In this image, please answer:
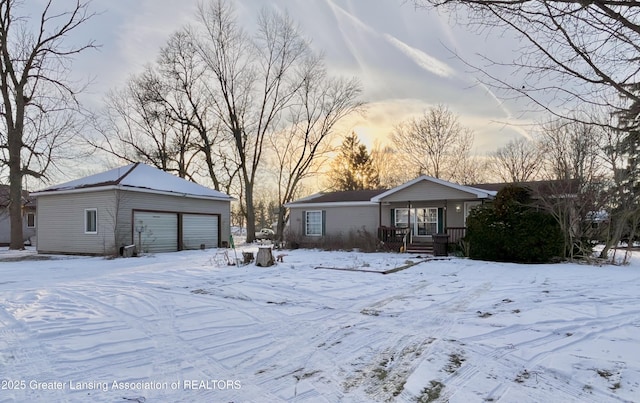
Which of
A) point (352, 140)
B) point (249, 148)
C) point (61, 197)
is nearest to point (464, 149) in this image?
point (352, 140)

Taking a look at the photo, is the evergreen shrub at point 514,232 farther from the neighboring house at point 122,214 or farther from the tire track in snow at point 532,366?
the neighboring house at point 122,214

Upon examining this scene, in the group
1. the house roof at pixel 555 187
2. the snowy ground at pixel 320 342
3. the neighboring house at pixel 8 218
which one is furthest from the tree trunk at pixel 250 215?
the snowy ground at pixel 320 342

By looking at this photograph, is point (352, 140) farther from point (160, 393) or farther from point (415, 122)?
point (160, 393)

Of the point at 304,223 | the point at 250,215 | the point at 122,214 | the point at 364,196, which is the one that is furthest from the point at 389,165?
the point at 122,214

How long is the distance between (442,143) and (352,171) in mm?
9746

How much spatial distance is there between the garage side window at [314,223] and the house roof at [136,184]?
17.0 ft

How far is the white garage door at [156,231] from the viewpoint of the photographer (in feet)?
57.5

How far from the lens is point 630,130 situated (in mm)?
2791

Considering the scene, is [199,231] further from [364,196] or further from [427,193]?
[427,193]

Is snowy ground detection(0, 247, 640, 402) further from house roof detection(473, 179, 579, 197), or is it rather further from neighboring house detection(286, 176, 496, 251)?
neighboring house detection(286, 176, 496, 251)

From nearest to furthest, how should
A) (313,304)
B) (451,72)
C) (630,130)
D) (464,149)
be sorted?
1. (630,130)
2. (451,72)
3. (313,304)
4. (464,149)

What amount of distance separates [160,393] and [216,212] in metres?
19.2

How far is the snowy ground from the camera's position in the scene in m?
3.21

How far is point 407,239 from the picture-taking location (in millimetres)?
18453
